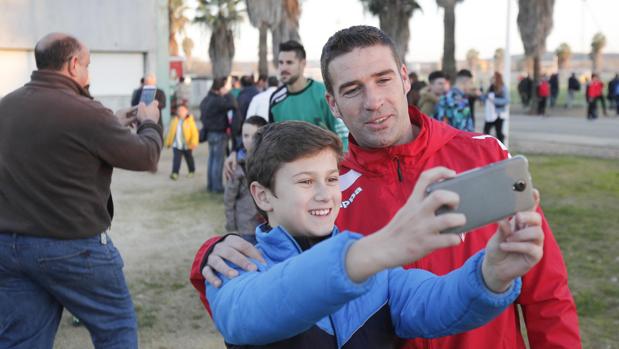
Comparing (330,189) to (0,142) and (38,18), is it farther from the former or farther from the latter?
(38,18)

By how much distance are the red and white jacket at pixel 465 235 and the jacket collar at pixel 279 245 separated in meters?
0.25

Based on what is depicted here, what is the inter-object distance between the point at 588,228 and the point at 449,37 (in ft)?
62.1

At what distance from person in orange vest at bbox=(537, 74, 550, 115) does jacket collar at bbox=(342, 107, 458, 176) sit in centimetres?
2680

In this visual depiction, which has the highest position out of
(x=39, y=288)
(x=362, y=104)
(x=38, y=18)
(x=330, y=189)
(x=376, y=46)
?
(x=38, y=18)

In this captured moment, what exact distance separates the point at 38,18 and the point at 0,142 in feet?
51.7

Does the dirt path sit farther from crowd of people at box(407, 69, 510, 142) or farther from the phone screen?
crowd of people at box(407, 69, 510, 142)

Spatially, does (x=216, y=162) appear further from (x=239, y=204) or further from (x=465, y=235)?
(x=465, y=235)

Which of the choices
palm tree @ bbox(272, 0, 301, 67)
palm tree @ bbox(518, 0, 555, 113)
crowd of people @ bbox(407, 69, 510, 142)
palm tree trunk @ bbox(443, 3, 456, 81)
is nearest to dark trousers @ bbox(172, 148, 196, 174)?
crowd of people @ bbox(407, 69, 510, 142)

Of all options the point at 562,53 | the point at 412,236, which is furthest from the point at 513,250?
the point at 562,53

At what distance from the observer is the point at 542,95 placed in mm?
27531

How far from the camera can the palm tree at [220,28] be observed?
44.2 metres

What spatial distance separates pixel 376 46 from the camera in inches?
87.0

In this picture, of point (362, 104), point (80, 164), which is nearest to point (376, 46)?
point (362, 104)

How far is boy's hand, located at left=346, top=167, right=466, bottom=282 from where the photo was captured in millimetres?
1051
